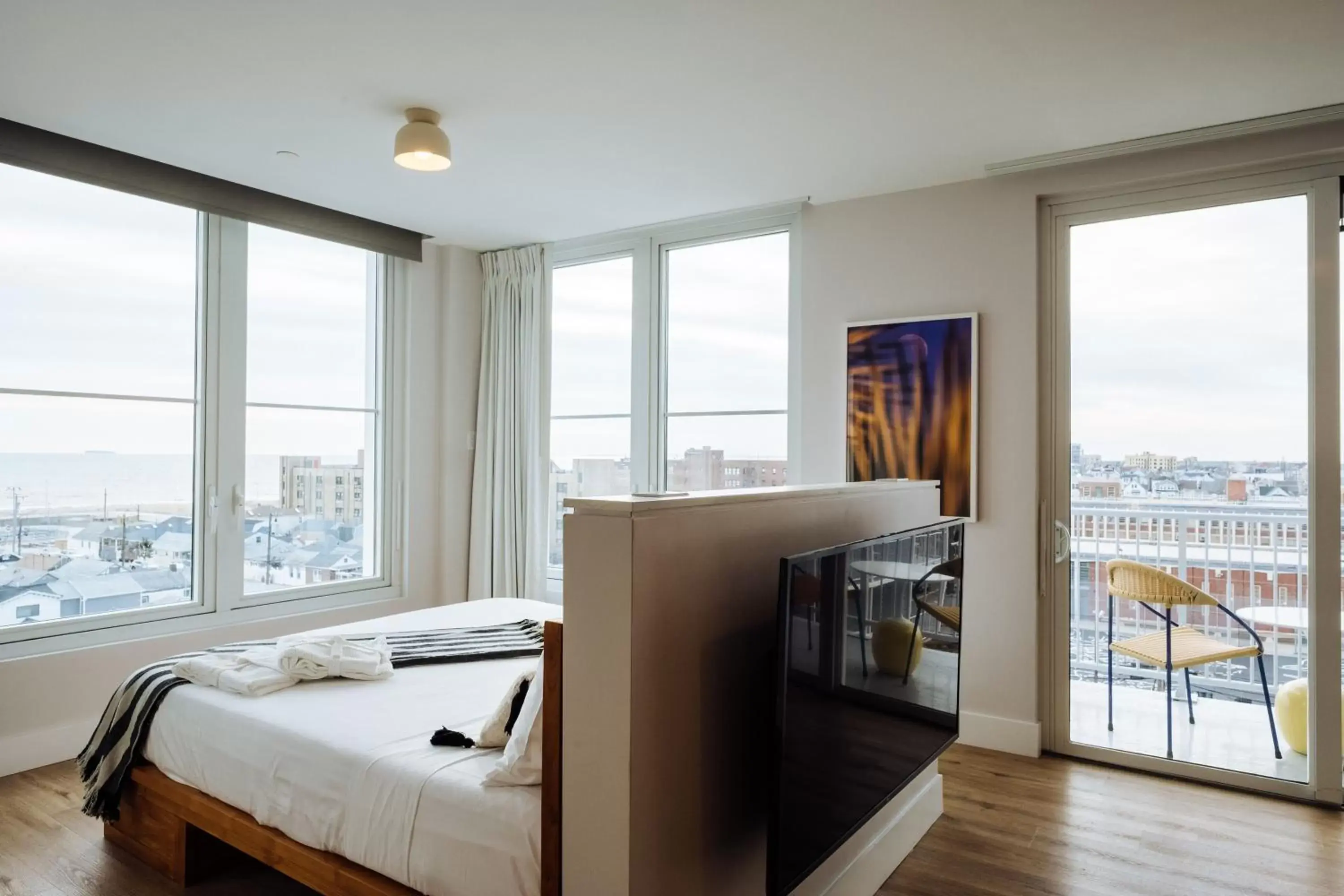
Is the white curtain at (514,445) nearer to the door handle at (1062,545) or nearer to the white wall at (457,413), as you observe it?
the white wall at (457,413)

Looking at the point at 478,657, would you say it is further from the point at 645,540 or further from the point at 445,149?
the point at 445,149

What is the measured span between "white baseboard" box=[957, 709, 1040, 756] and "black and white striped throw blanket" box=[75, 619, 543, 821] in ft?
6.73

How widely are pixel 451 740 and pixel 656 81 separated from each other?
85.5 inches

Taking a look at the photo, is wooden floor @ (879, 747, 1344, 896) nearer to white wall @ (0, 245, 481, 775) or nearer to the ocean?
white wall @ (0, 245, 481, 775)

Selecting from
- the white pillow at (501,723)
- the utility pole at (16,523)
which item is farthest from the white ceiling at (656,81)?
the white pillow at (501,723)

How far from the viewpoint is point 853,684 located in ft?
6.45

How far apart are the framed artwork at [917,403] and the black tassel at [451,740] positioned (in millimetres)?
2340

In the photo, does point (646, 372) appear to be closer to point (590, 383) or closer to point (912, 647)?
point (590, 383)

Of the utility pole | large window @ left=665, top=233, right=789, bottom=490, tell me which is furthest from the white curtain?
the utility pole

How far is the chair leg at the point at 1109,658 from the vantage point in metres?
3.51

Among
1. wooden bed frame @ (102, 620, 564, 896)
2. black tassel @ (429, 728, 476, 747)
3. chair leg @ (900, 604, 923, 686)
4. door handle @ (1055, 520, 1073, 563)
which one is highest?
door handle @ (1055, 520, 1073, 563)

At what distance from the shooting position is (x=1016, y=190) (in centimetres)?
358

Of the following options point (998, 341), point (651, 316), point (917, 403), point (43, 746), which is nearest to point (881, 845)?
point (917, 403)

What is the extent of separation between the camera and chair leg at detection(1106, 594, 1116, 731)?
11.5 ft
